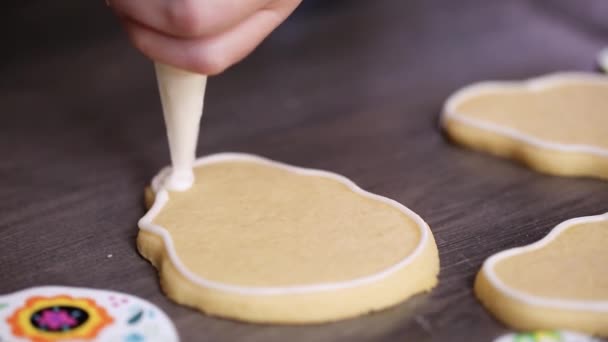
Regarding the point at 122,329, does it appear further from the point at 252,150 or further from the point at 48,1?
the point at 48,1

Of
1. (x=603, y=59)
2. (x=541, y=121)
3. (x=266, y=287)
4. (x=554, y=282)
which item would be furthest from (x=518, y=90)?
(x=266, y=287)

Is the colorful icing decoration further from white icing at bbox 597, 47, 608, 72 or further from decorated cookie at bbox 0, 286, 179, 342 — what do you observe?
white icing at bbox 597, 47, 608, 72

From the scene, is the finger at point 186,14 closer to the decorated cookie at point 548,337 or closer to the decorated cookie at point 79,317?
the decorated cookie at point 79,317

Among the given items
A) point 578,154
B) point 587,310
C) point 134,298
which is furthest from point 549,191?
point 134,298

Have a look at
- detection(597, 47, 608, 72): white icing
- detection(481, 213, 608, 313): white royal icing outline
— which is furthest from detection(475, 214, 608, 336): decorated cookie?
detection(597, 47, 608, 72): white icing

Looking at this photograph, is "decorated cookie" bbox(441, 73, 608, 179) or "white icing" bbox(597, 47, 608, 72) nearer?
"decorated cookie" bbox(441, 73, 608, 179)

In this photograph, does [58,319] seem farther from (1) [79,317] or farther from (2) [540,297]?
(2) [540,297]

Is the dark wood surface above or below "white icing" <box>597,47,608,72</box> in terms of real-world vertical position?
below
